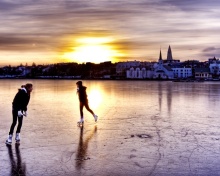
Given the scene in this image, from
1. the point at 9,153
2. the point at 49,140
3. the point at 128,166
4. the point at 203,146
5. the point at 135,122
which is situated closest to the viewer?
the point at 128,166

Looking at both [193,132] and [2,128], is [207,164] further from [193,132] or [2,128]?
[2,128]

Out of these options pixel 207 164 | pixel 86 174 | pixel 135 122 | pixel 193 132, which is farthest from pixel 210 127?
pixel 86 174

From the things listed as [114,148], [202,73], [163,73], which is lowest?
[114,148]

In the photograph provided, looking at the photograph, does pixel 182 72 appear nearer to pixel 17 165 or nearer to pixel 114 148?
pixel 114 148

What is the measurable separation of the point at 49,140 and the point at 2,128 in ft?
9.07

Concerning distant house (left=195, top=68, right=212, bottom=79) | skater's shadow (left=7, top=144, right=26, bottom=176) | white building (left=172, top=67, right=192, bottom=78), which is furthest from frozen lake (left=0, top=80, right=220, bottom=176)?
white building (left=172, top=67, right=192, bottom=78)

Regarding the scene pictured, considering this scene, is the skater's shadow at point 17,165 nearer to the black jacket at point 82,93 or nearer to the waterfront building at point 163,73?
the black jacket at point 82,93

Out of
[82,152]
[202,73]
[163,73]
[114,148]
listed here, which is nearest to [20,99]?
[82,152]

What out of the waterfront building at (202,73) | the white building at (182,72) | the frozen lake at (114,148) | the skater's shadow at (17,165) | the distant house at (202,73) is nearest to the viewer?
the skater's shadow at (17,165)

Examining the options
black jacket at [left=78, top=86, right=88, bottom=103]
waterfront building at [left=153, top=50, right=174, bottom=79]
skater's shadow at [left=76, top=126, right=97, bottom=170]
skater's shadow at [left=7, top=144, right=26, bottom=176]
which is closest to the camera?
skater's shadow at [left=7, top=144, right=26, bottom=176]

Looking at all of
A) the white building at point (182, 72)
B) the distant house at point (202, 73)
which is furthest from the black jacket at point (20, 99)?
the white building at point (182, 72)

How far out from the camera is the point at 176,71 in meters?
195

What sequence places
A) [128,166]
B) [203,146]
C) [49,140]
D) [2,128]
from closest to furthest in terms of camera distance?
[128,166]
[203,146]
[49,140]
[2,128]

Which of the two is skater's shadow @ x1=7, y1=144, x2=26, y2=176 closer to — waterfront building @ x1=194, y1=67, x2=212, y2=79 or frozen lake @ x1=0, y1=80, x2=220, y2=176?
frozen lake @ x1=0, y1=80, x2=220, y2=176
